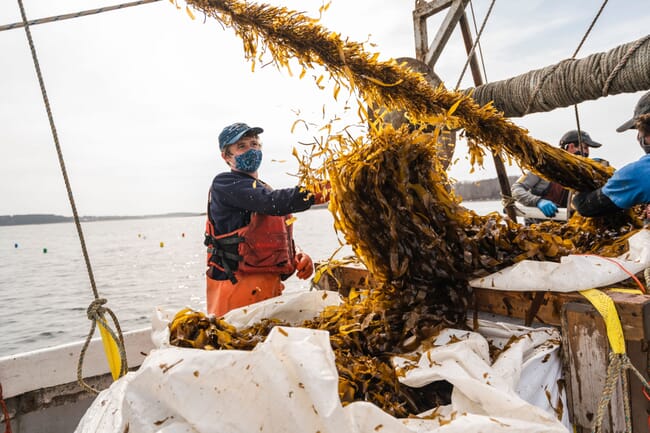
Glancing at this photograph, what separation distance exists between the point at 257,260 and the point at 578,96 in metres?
2.69

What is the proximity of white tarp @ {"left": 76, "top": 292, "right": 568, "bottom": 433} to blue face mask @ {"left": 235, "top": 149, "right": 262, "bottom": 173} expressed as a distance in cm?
224

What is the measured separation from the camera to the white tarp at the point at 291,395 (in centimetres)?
120

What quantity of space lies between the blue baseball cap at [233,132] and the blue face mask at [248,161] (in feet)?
0.45

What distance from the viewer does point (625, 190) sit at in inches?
85.2

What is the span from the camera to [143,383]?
133 cm

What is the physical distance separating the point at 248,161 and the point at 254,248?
28.4 inches

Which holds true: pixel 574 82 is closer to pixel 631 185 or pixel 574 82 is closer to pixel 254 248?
pixel 631 185

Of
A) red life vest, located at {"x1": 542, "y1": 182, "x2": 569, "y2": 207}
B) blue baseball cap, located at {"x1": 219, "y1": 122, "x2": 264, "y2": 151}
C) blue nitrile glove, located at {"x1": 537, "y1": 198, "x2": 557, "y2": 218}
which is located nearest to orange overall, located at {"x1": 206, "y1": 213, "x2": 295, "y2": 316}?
blue baseball cap, located at {"x1": 219, "y1": 122, "x2": 264, "y2": 151}

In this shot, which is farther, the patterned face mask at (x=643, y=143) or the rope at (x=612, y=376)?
the patterned face mask at (x=643, y=143)

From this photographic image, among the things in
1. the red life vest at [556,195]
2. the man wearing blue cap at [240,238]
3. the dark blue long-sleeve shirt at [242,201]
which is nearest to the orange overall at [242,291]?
the man wearing blue cap at [240,238]

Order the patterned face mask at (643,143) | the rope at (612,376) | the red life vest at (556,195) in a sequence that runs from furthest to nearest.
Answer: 1. the red life vest at (556,195)
2. the patterned face mask at (643,143)
3. the rope at (612,376)

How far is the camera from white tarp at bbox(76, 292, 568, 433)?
→ 1199mm

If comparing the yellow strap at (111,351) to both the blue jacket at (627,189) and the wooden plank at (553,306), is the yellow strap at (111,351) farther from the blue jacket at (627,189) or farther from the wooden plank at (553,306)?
the blue jacket at (627,189)

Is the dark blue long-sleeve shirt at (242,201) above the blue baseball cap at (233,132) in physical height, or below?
below
